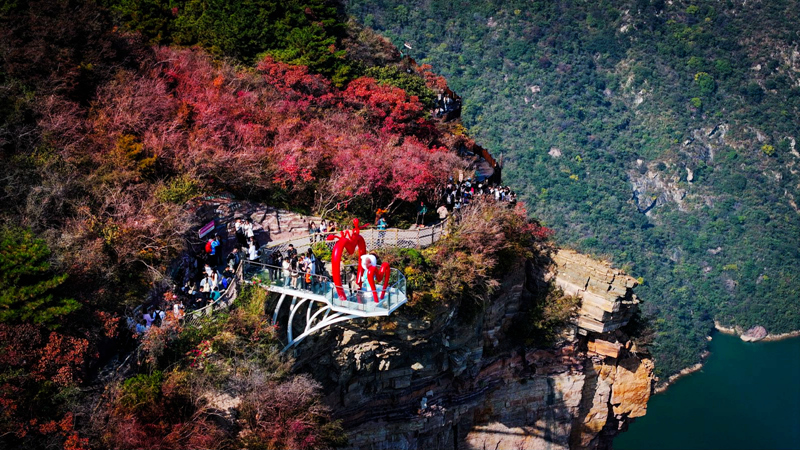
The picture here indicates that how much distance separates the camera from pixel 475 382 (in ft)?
84.6

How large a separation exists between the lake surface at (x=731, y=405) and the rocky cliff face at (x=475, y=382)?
29.7m

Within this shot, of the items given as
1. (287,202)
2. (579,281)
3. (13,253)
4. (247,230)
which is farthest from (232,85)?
(579,281)

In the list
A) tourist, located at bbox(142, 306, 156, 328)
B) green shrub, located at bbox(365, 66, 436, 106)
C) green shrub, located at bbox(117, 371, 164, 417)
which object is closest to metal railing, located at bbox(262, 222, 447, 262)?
tourist, located at bbox(142, 306, 156, 328)

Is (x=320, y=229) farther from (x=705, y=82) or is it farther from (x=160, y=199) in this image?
(x=705, y=82)

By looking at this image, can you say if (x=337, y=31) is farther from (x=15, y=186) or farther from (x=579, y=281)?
(x=15, y=186)

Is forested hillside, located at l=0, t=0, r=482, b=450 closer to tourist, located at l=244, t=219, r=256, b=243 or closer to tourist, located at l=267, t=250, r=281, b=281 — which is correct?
tourist, located at l=267, t=250, r=281, b=281

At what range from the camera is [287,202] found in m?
21.6

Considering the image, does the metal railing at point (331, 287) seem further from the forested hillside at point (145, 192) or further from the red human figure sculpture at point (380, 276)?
the forested hillside at point (145, 192)

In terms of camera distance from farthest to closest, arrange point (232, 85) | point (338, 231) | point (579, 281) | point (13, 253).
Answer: point (579, 281) → point (232, 85) → point (338, 231) → point (13, 253)

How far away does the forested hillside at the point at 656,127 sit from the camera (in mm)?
73562

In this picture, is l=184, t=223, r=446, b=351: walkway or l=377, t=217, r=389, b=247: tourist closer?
l=184, t=223, r=446, b=351: walkway

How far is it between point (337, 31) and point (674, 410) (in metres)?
46.7

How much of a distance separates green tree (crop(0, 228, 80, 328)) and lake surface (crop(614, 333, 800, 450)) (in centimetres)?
5144

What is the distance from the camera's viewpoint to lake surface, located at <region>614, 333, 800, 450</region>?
58531 millimetres
